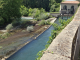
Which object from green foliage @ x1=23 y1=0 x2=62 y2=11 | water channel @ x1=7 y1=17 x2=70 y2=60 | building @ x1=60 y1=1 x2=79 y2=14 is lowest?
water channel @ x1=7 y1=17 x2=70 y2=60

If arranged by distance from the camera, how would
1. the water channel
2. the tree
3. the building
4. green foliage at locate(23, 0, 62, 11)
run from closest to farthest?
1. the water channel
2. the tree
3. the building
4. green foliage at locate(23, 0, 62, 11)

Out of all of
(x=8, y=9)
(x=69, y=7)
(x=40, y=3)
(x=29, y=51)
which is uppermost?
(x=40, y=3)

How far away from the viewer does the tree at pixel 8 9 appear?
1784 cm

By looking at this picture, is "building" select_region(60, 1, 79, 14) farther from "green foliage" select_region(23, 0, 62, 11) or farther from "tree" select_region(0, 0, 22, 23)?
"tree" select_region(0, 0, 22, 23)

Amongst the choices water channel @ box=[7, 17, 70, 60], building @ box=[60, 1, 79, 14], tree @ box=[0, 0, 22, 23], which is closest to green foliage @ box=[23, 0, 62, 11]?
building @ box=[60, 1, 79, 14]

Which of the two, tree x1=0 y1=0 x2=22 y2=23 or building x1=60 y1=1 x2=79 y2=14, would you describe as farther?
building x1=60 y1=1 x2=79 y2=14

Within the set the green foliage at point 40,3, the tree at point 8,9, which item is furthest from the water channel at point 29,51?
the green foliage at point 40,3

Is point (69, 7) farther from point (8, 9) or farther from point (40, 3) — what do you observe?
point (8, 9)

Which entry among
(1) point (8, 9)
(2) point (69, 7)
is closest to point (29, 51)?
(1) point (8, 9)

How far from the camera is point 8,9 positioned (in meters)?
18.4

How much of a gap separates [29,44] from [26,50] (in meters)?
1.18

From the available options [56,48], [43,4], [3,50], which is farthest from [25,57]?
[43,4]

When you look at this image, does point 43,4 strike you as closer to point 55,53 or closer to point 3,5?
point 3,5

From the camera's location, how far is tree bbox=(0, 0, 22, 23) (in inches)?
703
